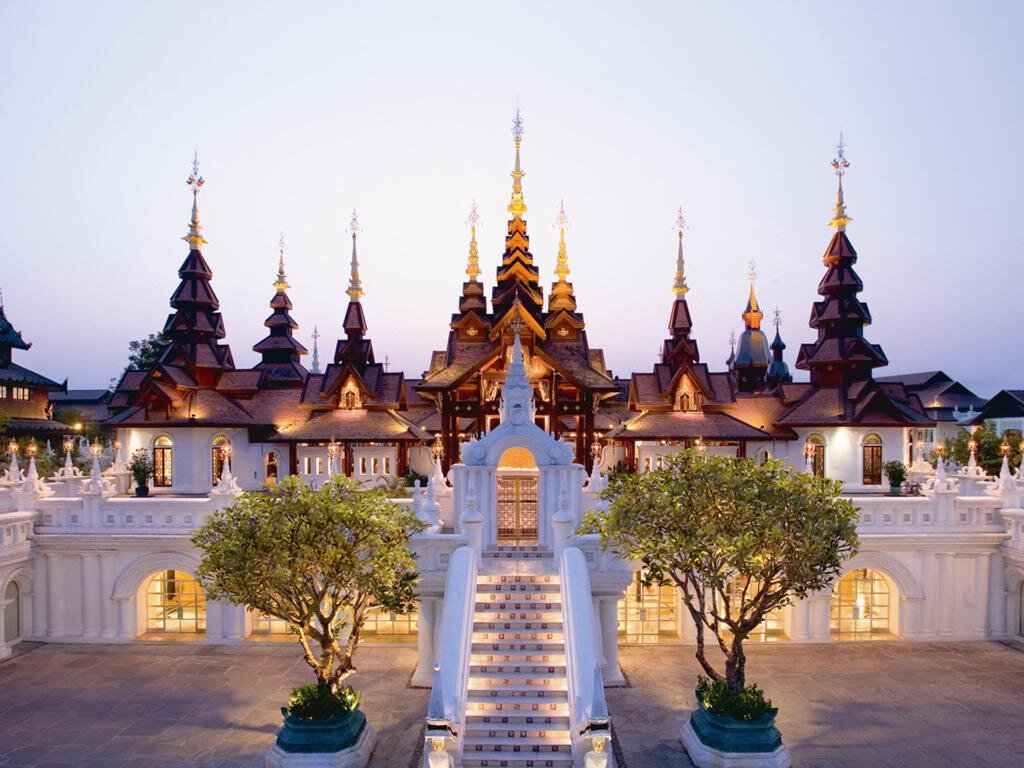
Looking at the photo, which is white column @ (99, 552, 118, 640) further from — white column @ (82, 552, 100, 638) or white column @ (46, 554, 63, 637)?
white column @ (46, 554, 63, 637)

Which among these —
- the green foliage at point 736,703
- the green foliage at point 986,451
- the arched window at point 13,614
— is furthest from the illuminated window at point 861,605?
the arched window at point 13,614

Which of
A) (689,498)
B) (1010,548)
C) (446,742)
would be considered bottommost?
(446,742)

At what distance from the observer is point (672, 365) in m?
38.6

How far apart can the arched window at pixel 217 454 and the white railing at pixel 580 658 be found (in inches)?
943

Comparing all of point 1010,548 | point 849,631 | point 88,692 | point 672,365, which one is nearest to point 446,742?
point 88,692

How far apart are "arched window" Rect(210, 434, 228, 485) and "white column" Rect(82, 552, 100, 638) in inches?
525

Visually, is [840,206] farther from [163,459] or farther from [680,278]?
[163,459]

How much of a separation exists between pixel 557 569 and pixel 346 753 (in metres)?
7.14

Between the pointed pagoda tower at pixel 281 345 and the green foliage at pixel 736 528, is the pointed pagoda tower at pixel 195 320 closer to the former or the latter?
the pointed pagoda tower at pixel 281 345

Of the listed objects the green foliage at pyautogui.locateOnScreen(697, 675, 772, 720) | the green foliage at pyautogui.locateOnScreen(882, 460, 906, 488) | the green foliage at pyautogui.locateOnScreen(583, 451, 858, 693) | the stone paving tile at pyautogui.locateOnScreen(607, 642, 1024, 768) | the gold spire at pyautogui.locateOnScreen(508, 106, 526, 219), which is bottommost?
the stone paving tile at pyautogui.locateOnScreen(607, 642, 1024, 768)

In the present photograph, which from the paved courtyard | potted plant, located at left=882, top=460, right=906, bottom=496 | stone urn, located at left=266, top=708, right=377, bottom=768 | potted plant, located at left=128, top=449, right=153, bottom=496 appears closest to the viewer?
stone urn, located at left=266, top=708, right=377, bottom=768

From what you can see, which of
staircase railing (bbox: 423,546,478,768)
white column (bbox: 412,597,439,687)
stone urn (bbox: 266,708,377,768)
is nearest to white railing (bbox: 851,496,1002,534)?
staircase railing (bbox: 423,546,478,768)

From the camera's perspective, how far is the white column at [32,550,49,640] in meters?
22.0

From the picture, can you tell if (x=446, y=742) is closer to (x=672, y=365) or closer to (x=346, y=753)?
(x=346, y=753)
